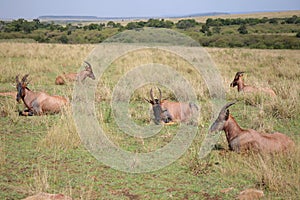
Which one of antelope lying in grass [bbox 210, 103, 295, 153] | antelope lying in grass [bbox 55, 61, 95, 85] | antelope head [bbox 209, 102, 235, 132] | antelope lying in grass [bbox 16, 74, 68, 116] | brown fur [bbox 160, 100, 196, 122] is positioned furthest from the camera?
antelope lying in grass [bbox 55, 61, 95, 85]

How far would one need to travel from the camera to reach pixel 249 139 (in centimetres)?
661

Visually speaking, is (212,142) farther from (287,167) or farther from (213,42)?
(213,42)

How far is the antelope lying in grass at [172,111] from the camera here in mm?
9203

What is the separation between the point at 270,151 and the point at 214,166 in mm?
975

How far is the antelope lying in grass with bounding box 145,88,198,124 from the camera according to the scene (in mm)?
9203

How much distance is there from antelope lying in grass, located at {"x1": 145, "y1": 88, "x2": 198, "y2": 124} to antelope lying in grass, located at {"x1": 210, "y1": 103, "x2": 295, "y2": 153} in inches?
86.3

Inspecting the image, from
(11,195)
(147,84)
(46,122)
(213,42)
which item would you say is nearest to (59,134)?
(46,122)

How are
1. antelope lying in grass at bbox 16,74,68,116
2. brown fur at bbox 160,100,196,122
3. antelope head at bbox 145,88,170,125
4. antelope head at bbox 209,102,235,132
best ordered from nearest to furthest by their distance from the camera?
1. antelope head at bbox 209,102,235,132
2. antelope head at bbox 145,88,170,125
3. brown fur at bbox 160,100,196,122
4. antelope lying in grass at bbox 16,74,68,116

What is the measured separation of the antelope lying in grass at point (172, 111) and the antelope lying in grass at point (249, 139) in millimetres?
2192

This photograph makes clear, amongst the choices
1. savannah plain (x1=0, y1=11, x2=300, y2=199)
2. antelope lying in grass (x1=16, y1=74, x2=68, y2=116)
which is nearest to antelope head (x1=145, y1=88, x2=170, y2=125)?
savannah plain (x1=0, y1=11, x2=300, y2=199)

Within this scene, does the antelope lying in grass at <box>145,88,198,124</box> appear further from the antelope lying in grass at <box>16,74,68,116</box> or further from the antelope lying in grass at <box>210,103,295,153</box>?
the antelope lying in grass at <box>16,74,68,116</box>

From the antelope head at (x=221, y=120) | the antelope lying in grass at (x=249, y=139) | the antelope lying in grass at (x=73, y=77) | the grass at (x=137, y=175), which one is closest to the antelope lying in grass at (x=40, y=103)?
the grass at (x=137, y=175)

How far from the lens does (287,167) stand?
582 cm

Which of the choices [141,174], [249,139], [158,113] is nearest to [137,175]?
[141,174]
